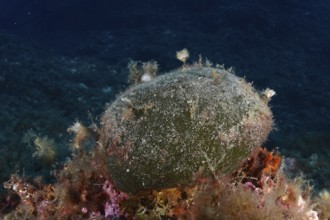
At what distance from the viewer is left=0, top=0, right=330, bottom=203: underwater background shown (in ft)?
29.9

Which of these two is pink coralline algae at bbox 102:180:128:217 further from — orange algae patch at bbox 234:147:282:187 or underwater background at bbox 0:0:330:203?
underwater background at bbox 0:0:330:203

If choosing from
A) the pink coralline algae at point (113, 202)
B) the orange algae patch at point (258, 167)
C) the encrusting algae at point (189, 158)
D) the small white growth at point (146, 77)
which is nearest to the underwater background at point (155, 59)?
the pink coralline algae at point (113, 202)

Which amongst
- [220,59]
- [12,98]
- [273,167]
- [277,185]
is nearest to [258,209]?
[277,185]

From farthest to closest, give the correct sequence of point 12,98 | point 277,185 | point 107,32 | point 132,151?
point 107,32 < point 12,98 < point 277,185 < point 132,151

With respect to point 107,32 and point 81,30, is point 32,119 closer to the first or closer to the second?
point 107,32

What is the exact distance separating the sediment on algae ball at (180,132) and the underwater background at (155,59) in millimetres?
3372

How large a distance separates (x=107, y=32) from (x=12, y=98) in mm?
9557

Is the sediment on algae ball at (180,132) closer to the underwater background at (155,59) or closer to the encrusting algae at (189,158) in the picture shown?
the encrusting algae at (189,158)

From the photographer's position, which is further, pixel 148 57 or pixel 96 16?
pixel 96 16

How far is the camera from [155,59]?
1471 cm

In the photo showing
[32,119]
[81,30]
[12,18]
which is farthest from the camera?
[12,18]

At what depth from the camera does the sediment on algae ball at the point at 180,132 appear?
316 cm

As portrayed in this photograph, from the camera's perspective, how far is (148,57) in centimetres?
1519

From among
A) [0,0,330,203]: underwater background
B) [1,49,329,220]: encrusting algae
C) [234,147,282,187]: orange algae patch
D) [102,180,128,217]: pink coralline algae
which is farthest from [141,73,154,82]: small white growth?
[0,0,330,203]: underwater background
